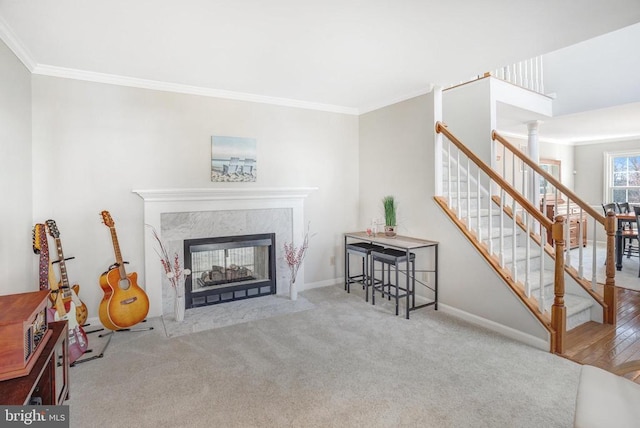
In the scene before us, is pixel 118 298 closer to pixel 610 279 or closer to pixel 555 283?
pixel 555 283

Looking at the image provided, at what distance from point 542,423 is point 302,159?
337 centimetres

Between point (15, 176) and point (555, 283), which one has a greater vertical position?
point (15, 176)

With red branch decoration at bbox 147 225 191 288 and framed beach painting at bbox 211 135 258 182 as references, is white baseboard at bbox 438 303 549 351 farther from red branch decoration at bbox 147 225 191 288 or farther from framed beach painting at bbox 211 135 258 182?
red branch decoration at bbox 147 225 191 288

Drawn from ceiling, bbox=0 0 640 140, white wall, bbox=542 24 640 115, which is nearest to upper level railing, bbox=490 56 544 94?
white wall, bbox=542 24 640 115

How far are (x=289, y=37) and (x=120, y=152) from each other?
2.00m

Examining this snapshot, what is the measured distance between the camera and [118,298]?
2.90 meters

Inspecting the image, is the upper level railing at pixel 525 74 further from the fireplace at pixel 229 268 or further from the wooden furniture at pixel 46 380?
the wooden furniture at pixel 46 380

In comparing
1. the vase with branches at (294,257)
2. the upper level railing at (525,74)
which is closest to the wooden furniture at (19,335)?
the vase with branches at (294,257)

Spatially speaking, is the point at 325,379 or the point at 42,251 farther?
the point at 42,251

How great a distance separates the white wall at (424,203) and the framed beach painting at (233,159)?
155 centimetres

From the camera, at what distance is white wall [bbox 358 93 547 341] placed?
3012 mm

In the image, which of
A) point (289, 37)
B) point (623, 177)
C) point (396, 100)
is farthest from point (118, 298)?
point (623, 177)

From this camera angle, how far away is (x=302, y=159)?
4258 millimetres

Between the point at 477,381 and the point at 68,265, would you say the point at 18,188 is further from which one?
the point at 477,381
